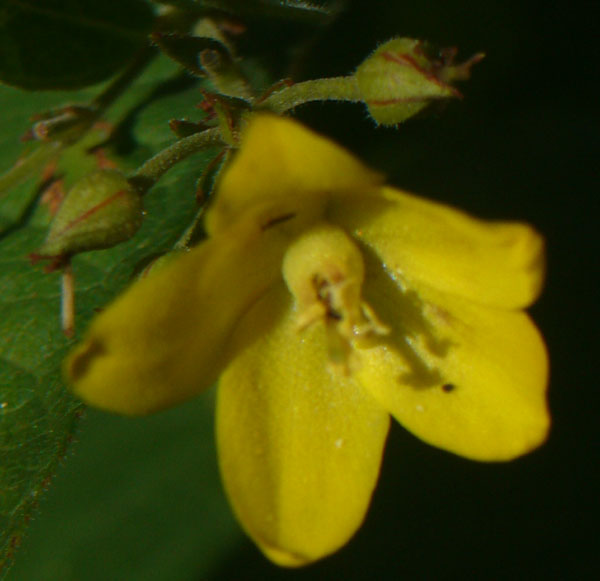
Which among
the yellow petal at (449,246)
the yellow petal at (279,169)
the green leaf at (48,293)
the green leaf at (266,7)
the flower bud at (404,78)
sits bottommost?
the green leaf at (48,293)

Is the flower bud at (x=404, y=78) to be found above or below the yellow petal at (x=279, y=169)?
below

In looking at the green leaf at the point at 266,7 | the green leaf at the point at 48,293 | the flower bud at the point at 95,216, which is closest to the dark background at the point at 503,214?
the green leaf at the point at 266,7

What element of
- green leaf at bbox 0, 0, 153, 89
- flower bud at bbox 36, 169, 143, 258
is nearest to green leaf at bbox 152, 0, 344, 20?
green leaf at bbox 0, 0, 153, 89

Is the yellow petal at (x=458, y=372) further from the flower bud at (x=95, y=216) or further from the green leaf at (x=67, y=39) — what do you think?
the green leaf at (x=67, y=39)

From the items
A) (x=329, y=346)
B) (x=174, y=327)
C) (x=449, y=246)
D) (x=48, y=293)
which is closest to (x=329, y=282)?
(x=329, y=346)

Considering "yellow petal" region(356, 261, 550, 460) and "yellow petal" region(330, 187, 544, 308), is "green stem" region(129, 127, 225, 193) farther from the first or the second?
"yellow petal" region(356, 261, 550, 460)

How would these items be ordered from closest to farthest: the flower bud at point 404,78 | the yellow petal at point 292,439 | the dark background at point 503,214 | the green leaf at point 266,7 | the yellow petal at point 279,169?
1. the yellow petal at point 279,169
2. the flower bud at point 404,78
3. the yellow petal at point 292,439
4. the green leaf at point 266,7
5. the dark background at point 503,214

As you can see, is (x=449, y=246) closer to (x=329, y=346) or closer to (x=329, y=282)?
(x=329, y=282)
